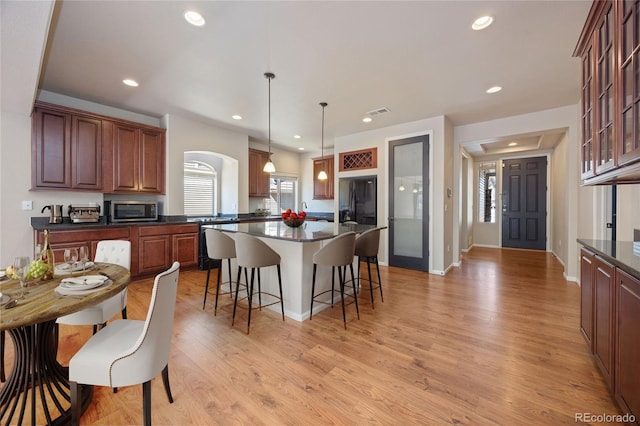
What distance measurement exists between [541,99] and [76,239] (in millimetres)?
6625

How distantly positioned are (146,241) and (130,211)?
0.56 metres

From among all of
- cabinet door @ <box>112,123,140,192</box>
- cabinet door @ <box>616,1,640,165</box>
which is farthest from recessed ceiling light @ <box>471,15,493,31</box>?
cabinet door @ <box>112,123,140,192</box>

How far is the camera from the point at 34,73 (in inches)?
90.0

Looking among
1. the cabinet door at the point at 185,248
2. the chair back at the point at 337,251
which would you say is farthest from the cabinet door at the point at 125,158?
the chair back at the point at 337,251

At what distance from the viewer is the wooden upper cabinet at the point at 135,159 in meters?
4.04

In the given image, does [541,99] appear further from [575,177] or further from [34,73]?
[34,73]

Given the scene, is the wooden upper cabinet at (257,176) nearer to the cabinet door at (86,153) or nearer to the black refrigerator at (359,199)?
the black refrigerator at (359,199)

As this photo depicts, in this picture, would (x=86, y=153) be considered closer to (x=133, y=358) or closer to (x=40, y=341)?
(x=40, y=341)

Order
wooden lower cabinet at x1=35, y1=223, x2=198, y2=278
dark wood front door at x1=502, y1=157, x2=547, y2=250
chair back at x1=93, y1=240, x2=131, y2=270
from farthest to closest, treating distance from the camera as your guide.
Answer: dark wood front door at x1=502, y1=157, x2=547, y2=250, wooden lower cabinet at x1=35, y1=223, x2=198, y2=278, chair back at x1=93, y1=240, x2=131, y2=270

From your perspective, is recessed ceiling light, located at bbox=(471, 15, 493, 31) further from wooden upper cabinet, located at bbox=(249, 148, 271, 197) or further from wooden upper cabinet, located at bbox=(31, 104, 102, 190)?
wooden upper cabinet, located at bbox=(31, 104, 102, 190)

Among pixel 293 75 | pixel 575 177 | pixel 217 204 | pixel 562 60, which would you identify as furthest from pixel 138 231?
pixel 575 177

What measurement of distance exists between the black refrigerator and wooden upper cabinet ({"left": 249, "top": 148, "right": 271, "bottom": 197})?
6.15ft

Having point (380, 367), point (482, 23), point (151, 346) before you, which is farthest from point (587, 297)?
point (151, 346)

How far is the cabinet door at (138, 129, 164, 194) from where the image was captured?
4.30m
